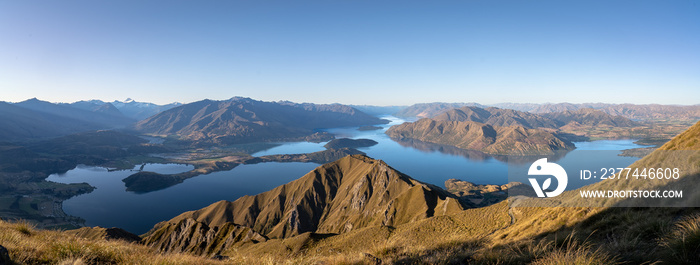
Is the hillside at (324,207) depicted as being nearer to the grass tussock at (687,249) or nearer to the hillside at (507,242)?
the hillside at (507,242)

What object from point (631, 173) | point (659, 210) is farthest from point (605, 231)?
point (631, 173)

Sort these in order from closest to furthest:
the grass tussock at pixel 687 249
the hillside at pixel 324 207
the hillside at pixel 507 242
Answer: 1. the grass tussock at pixel 687 249
2. the hillside at pixel 507 242
3. the hillside at pixel 324 207

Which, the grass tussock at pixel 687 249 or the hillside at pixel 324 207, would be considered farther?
the hillside at pixel 324 207

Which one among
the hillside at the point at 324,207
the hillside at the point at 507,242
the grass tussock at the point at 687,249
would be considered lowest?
the hillside at the point at 324,207

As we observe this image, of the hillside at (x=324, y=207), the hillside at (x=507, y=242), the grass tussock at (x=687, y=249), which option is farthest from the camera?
the hillside at (x=324, y=207)

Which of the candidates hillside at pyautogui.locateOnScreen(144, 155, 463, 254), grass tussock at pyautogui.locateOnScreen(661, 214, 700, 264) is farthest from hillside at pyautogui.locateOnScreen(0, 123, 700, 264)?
hillside at pyautogui.locateOnScreen(144, 155, 463, 254)

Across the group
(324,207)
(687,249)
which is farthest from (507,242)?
(324,207)

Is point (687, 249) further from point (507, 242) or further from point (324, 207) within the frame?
point (324, 207)

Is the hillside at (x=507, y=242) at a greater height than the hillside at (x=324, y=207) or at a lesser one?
greater

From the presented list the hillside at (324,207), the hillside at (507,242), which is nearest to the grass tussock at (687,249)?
the hillside at (507,242)

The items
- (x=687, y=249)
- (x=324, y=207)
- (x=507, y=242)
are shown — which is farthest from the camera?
(x=324, y=207)
